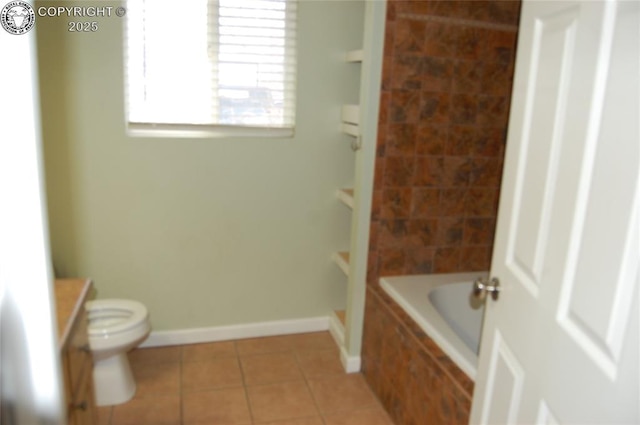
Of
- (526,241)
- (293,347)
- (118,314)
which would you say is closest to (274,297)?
(293,347)

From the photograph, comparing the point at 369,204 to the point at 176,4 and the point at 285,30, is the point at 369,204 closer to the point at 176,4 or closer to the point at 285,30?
the point at 285,30

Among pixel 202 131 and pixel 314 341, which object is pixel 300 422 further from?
pixel 202 131

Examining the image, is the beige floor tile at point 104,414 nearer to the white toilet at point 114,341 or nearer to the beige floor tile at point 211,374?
the white toilet at point 114,341

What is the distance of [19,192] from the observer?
364mm

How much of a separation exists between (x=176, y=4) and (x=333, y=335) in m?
2.03

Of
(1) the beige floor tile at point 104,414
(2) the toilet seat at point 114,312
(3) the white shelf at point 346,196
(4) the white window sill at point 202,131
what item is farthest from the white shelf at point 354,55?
(1) the beige floor tile at point 104,414

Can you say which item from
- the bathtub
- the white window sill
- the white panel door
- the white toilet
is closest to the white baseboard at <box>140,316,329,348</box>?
the white toilet

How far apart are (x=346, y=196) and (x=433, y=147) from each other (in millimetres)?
539

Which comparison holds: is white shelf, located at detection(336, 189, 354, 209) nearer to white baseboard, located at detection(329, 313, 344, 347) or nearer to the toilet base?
white baseboard, located at detection(329, 313, 344, 347)

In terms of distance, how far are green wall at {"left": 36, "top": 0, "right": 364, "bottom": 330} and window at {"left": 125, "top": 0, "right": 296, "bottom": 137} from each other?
0.26ft

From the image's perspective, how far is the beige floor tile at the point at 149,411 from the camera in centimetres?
213

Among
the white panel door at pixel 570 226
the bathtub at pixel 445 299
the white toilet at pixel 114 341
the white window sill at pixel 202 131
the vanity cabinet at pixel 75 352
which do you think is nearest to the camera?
the white panel door at pixel 570 226

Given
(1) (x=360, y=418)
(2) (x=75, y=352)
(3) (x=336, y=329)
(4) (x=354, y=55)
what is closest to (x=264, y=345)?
(3) (x=336, y=329)

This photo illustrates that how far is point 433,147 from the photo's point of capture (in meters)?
2.42
